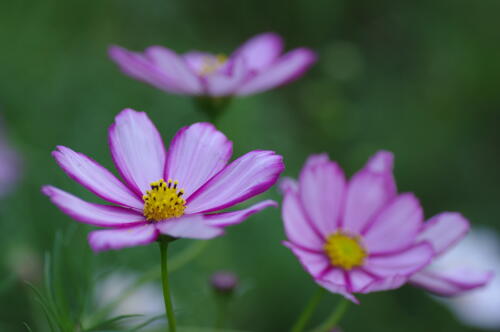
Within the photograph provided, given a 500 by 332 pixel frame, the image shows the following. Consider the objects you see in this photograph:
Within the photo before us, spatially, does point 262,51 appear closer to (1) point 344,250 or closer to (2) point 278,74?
(2) point 278,74

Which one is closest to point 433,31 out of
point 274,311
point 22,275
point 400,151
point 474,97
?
point 474,97

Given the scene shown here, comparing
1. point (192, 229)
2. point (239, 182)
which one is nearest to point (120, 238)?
point (192, 229)

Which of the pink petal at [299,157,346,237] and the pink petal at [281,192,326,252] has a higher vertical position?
the pink petal at [299,157,346,237]

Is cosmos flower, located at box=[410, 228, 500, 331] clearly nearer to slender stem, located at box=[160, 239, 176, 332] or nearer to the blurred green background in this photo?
the blurred green background

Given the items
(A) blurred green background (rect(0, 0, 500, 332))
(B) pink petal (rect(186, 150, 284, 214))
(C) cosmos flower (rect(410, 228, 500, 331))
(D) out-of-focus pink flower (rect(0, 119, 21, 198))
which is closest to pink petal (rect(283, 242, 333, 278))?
(B) pink petal (rect(186, 150, 284, 214))

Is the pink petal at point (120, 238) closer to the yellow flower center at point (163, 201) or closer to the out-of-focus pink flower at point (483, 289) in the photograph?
the yellow flower center at point (163, 201)

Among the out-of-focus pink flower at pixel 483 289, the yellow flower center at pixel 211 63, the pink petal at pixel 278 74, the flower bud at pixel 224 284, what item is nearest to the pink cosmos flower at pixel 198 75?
the pink petal at pixel 278 74

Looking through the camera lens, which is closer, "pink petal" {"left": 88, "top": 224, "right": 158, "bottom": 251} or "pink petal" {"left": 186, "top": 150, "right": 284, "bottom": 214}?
"pink petal" {"left": 88, "top": 224, "right": 158, "bottom": 251}

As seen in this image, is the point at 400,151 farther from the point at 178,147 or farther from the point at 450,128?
the point at 178,147
